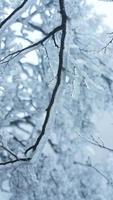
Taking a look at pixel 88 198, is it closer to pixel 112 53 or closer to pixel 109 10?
pixel 112 53

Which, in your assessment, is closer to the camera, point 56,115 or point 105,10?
point 56,115

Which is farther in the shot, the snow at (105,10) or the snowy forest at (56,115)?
the snow at (105,10)

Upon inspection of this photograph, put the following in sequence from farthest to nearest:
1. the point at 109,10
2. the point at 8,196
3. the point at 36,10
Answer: the point at 109,10 → the point at 36,10 → the point at 8,196

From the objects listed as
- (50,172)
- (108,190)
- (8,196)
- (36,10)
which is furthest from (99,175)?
(36,10)

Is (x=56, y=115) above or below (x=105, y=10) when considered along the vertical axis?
below

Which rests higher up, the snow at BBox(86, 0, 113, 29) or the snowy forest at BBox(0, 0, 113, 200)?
the snow at BBox(86, 0, 113, 29)

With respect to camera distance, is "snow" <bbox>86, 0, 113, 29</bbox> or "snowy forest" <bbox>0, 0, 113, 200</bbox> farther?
A: "snow" <bbox>86, 0, 113, 29</bbox>

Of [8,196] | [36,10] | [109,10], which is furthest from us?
[109,10]

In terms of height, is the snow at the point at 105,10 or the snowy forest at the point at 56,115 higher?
the snow at the point at 105,10

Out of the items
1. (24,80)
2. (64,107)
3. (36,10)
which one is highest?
(36,10)

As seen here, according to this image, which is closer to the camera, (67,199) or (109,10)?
(67,199)

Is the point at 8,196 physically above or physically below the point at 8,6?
below
